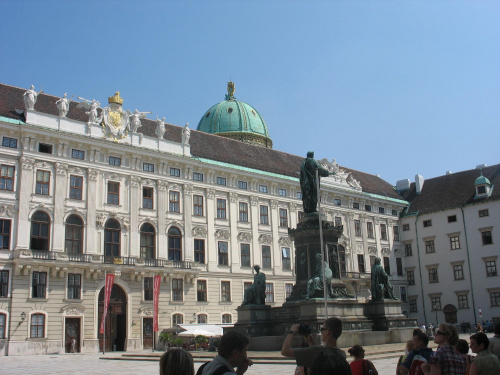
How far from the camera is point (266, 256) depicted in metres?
49.8

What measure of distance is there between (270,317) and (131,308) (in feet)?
63.8

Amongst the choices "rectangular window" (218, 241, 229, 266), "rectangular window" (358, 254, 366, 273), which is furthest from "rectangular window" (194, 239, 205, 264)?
"rectangular window" (358, 254, 366, 273)

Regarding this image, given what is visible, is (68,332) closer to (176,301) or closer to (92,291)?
(92,291)

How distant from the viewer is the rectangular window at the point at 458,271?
186 ft

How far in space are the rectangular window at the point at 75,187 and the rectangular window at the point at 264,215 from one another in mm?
16352

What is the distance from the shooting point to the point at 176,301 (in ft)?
140

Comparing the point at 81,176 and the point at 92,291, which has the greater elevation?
the point at 81,176

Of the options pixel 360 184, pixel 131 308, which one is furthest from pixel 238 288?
pixel 360 184

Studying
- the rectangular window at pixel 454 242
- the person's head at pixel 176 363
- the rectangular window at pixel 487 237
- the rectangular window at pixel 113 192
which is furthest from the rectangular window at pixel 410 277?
the person's head at pixel 176 363

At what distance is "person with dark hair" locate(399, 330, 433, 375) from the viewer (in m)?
7.21

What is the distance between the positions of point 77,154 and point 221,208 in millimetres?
12768

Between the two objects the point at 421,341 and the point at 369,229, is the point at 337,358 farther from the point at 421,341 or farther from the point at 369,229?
the point at 369,229

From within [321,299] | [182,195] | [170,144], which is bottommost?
[321,299]

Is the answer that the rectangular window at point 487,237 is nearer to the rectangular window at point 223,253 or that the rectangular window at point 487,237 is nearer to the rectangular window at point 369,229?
the rectangular window at point 369,229
